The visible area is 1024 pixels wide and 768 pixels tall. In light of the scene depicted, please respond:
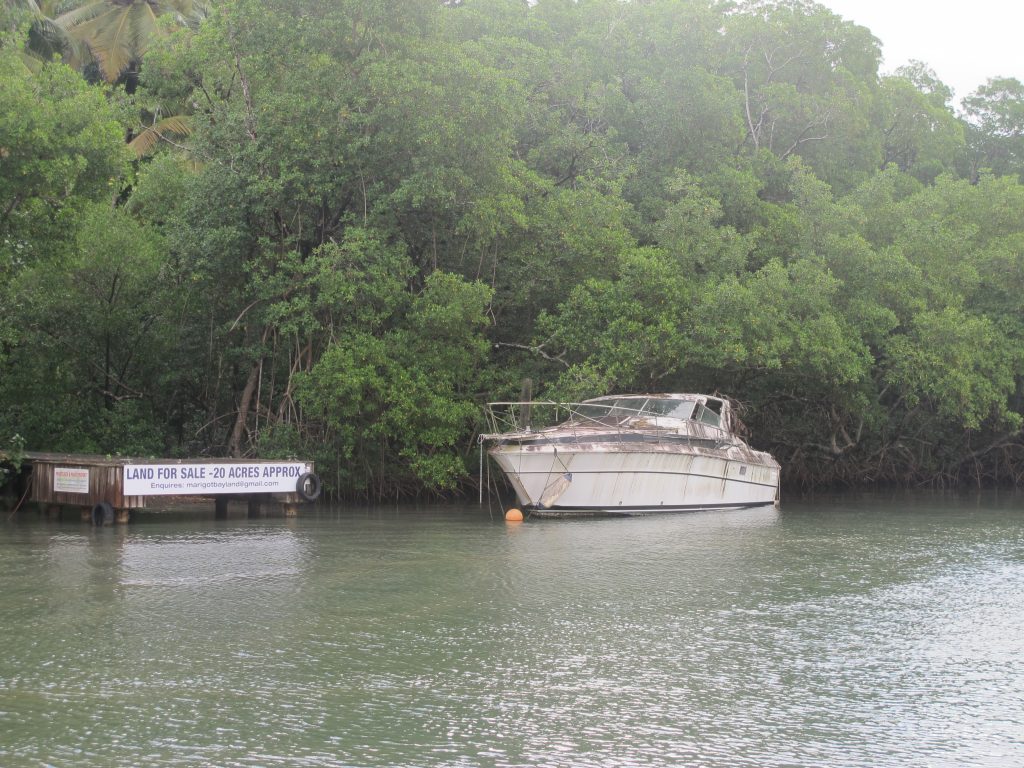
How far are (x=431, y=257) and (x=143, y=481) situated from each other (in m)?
10.7

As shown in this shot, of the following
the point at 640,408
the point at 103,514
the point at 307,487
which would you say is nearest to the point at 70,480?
the point at 103,514

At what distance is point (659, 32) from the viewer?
121ft

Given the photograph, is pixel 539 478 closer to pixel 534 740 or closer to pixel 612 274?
pixel 612 274

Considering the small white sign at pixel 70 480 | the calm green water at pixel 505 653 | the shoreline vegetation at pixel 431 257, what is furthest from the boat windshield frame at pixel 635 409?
the small white sign at pixel 70 480

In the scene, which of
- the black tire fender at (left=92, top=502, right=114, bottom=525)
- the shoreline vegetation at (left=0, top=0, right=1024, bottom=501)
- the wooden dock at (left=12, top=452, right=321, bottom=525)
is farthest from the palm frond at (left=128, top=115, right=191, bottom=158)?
the black tire fender at (left=92, top=502, right=114, bottom=525)

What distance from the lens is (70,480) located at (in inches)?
835

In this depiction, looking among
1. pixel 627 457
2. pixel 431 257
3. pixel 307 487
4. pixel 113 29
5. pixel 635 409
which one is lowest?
pixel 307 487

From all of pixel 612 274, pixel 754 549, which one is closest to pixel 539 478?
pixel 754 549

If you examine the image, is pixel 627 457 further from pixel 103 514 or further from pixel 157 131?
pixel 157 131

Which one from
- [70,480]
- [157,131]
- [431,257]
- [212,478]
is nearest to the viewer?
[70,480]

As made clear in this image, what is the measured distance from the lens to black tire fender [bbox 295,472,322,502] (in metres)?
23.2

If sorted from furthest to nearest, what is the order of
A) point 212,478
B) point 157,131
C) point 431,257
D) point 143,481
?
1. point 157,131
2. point 431,257
3. point 212,478
4. point 143,481

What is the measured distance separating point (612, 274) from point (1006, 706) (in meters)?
21.8

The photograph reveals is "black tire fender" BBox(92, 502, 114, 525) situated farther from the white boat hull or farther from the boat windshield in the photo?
the boat windshield
